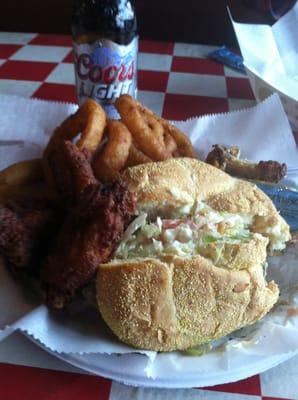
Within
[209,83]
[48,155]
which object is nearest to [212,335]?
[48,155]

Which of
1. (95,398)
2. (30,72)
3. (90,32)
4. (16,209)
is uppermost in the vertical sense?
(90,32)

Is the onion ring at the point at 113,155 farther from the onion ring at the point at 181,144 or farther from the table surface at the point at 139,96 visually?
the table surface at the point at 139,96

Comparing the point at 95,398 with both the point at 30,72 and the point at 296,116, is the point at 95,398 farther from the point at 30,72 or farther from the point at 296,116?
the point at 30,72

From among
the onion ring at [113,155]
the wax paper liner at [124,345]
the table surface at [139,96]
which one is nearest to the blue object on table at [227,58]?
the table surface at [139,96]

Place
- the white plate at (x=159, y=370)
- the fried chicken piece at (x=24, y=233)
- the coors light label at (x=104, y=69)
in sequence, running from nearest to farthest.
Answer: the white plate at (x=159, y=370), the fried chicken piece at (x=24, y=233), the coors light label at (x=104, y=69)

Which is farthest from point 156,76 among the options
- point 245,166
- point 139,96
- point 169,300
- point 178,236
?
point 169,300

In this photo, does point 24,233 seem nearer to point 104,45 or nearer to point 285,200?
point 285,200

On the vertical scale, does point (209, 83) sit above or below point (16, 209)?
below
